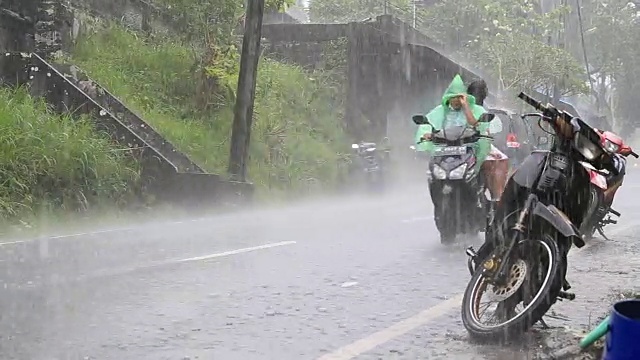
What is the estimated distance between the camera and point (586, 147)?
187 inches

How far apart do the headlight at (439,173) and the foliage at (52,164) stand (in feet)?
17.9

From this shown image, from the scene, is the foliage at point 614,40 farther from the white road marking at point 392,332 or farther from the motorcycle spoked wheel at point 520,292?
the motorcycle spoked wheel at point 520,292

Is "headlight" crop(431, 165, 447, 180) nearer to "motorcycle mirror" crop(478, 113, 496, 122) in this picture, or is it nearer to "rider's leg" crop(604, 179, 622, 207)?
"motorcycle mirror" crop(478, 113, 496, 122)

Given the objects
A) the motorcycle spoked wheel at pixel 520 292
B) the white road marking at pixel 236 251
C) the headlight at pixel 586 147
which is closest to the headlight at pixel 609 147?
the headlight at pixel 586 147

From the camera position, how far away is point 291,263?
7699 millimetres

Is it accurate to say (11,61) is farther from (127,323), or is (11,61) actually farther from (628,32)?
(628,32)

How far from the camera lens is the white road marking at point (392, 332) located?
4609mm

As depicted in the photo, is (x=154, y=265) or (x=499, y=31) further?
(x=499, y=31)

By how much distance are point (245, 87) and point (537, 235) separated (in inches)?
403

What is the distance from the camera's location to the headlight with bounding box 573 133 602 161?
15.5 ft

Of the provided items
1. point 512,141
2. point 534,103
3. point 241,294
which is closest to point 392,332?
point 241,294

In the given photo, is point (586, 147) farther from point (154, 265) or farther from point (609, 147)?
point (154, 265)

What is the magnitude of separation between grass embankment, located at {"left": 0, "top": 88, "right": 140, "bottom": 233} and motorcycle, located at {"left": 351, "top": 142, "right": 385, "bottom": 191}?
6059 millimetres

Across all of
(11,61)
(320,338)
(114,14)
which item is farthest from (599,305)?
(114,14)
